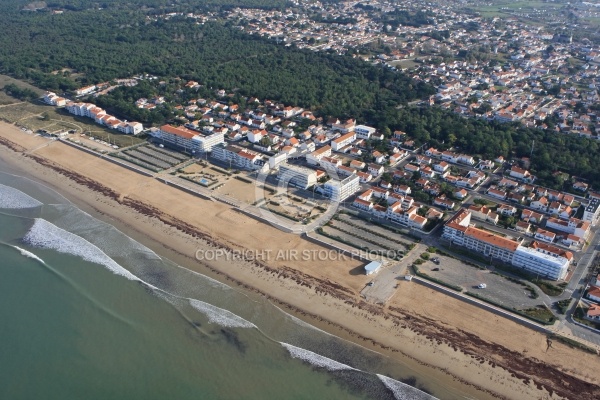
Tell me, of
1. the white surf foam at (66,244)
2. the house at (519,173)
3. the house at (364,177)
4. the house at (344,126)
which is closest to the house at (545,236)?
the house at (519,173)

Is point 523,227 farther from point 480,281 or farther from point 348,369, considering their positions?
point 348,369

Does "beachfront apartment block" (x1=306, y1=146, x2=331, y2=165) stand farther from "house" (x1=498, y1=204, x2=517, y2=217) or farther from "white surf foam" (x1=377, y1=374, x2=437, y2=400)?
"white surf foam" (x1=377, y1=374, x2=437, y2=400)

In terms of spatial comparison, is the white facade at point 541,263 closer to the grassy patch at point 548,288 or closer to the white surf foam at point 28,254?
the grassy patch at point 548,288

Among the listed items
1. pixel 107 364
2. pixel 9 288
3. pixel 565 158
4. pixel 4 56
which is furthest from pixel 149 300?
pixel 4 56

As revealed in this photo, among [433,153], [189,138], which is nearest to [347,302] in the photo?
[433,153]

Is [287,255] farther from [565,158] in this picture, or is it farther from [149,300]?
[565,158]

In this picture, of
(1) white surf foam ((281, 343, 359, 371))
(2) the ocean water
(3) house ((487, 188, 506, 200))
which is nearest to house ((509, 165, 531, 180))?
(3) house ((487, 188, 506, 200))
